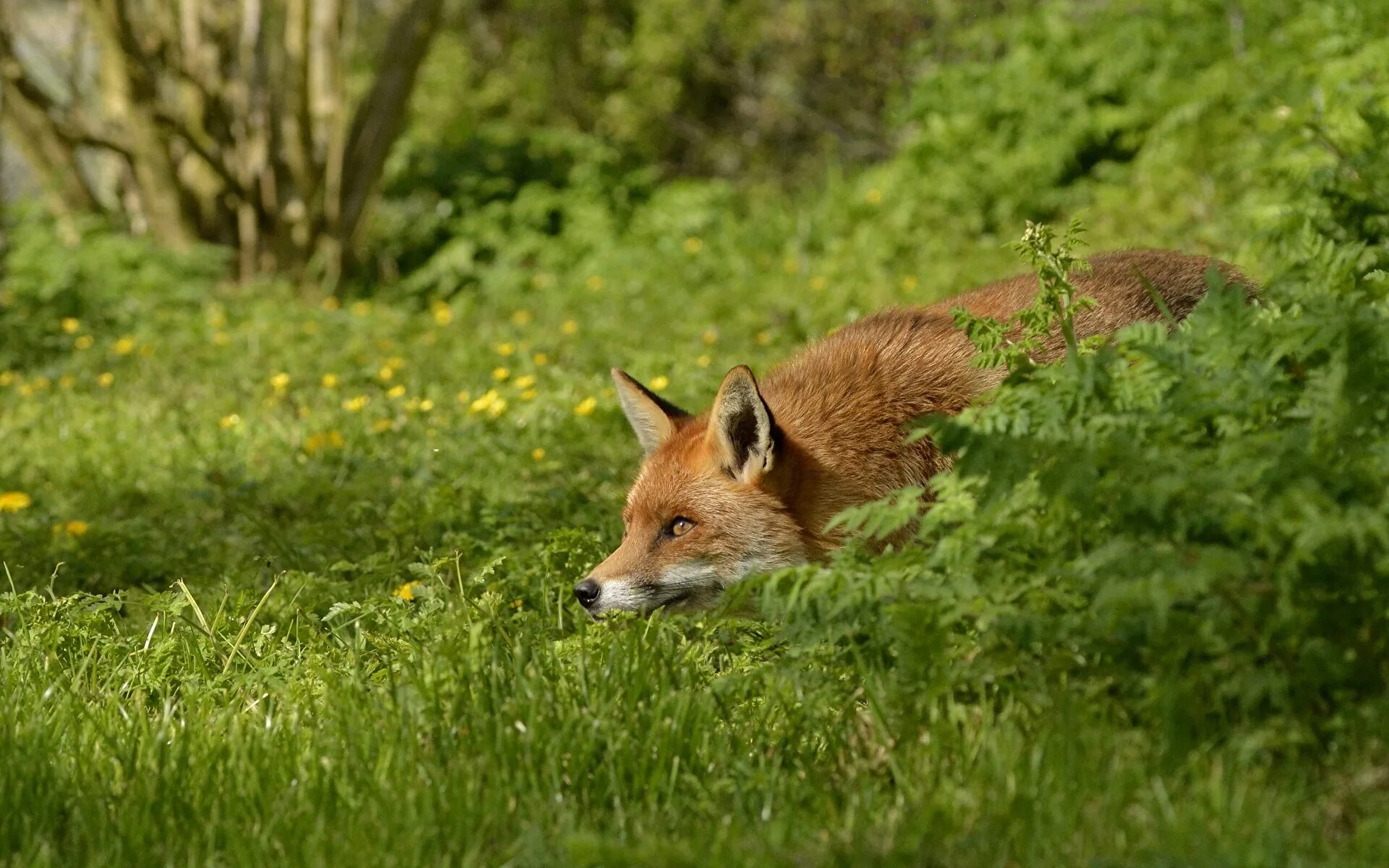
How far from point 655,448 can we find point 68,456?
4.14 m

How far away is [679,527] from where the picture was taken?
16.2 ft

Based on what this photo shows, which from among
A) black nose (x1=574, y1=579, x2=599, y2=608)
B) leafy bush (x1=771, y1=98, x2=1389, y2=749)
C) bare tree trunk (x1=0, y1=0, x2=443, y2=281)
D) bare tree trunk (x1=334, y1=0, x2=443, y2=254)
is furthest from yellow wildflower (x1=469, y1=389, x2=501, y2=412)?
bare tree trunk (x1=334, y1=0, x2=443, y2=254)

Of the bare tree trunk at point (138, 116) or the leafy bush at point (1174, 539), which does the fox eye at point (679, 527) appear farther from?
the bare tree trunk at point (138, 116)

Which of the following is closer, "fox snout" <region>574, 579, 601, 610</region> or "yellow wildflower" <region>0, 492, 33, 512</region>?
"fox snout" <region>574, 579, 601, 610</region>

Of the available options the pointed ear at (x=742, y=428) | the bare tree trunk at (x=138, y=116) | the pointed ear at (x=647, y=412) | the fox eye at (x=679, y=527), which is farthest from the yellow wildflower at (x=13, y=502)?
the bare tree trunk at (x=138, y=116)

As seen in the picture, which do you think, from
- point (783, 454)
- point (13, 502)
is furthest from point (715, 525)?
point (13, 502)

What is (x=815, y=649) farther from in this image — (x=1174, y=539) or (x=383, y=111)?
(x=383, y=111)

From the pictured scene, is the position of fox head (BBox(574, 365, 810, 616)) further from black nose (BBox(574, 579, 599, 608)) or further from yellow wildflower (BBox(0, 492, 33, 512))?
yellow wildflower (BBox(0, 492, 33, 512))

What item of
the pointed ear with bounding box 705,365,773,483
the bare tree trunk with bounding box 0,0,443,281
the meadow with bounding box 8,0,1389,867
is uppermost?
the bare tree trunk with bounding box 0,0,443,281

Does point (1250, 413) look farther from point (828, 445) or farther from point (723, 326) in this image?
point (723, 326)

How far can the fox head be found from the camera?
4.79 metres

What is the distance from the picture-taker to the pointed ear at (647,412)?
5242 millimetres

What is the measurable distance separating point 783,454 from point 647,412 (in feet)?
2.11

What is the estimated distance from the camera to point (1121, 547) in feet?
10.9
